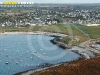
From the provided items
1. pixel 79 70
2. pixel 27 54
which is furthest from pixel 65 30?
pixel 79 70

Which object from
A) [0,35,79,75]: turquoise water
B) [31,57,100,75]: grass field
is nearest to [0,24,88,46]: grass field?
[0,35,79,75]: turquoise water

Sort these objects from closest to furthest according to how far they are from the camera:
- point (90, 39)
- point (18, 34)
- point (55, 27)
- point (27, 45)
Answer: point (27, 45) → point (90, 39) → point (18, 34) → point (55, 27)

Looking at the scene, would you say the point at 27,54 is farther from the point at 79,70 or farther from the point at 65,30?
the point at 65,30

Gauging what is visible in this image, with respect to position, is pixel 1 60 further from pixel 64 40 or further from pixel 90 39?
pixel 90 39

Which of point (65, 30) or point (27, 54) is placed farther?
point (65, 30)

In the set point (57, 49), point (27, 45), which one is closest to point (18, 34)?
point (27, 45)

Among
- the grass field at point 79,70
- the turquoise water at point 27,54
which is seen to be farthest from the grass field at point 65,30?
the grass field at point 79,70

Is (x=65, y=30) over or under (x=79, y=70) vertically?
under

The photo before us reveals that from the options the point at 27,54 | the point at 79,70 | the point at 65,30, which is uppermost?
the point at 79,70

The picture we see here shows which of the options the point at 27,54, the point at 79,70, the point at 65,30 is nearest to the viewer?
the point at 79,70
